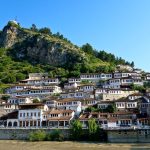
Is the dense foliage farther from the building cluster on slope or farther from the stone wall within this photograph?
the building cluster on slope

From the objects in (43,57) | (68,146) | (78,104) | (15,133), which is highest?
(43,57)

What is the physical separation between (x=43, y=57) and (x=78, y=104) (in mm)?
56222

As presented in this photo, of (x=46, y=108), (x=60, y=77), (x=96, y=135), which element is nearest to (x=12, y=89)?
(x=60, y=77)

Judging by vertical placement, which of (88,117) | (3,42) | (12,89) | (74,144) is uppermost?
(3,42)

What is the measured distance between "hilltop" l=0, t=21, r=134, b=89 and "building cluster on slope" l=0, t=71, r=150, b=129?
40.0ft

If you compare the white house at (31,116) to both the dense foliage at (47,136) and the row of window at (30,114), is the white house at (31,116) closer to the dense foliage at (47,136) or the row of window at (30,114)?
the row of window at (30,114)

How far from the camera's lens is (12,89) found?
3617 inches

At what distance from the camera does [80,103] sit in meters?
73.4

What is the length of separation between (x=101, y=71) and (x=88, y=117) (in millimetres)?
39252

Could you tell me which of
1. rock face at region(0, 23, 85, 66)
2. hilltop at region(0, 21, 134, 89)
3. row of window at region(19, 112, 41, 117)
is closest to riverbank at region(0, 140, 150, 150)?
row of window at region(19, 112, 41, 117)

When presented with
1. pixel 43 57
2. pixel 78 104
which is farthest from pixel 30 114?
pixel 43 57

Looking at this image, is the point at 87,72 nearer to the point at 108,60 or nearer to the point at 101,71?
the point at 101,71

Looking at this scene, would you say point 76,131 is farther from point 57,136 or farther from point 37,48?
point 37,48

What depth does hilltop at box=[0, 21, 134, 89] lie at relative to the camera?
107 meters
